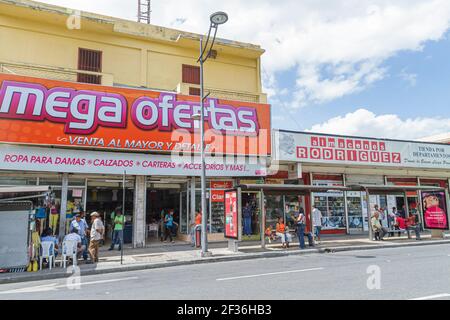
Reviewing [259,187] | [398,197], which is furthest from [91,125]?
[398,197]

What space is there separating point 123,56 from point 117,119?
520cm

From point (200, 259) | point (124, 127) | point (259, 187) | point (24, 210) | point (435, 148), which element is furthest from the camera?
point (435, 148)

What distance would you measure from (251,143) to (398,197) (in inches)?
512

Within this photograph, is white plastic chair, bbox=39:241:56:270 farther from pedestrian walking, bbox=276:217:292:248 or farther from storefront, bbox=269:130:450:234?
storefront, bbox=269:130:450:234

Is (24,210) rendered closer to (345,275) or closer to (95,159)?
(95,159)

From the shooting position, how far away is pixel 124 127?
15.7 metres

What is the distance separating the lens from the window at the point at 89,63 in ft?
58.2

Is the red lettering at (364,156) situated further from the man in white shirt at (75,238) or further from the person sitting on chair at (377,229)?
the man in white shirt at (75,238)

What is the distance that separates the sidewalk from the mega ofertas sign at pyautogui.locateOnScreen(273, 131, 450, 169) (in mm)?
5465

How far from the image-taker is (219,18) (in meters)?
11.6

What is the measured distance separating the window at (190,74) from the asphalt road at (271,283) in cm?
1246

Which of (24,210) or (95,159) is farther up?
(95,159)

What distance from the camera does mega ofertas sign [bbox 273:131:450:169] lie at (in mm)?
18984

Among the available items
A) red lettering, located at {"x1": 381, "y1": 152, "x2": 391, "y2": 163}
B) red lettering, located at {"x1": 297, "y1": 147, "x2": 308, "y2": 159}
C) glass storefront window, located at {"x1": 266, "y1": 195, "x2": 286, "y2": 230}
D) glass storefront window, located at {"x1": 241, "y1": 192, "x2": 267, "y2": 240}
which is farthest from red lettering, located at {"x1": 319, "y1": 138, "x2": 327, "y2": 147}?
glass storefront window, located at {"x1": 241, "y1": 192, "x2": 267, "y2": 240}
